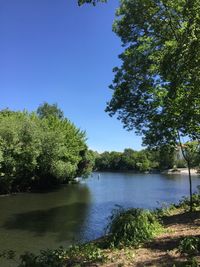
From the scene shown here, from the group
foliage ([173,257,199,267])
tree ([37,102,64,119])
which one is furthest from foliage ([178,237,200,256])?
Result: tree ([37,102,64,119])

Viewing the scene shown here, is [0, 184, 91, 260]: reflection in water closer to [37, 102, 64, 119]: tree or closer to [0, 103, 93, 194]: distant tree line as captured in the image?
[0, 103, 93, 194]: distant tree line

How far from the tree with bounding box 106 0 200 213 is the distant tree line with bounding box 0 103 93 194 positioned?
19.2m

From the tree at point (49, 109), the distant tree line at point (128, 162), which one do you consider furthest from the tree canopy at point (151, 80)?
the distant tree line at point (128, 162)

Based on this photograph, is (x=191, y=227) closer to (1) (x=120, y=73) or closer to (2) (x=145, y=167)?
(1) (x=120, y=73)

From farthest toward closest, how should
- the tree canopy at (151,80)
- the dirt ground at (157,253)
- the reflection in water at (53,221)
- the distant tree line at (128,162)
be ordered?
the distant tree line at (128,162) → the reflection in water at (53,221) → the tree canopy at (151,80) → the dirt ground at (157,253)

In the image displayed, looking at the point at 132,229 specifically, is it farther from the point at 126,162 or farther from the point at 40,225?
the point at 126,162

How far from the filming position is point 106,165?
15238cm

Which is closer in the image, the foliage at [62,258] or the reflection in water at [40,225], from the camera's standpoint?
the foliage at [62,258]

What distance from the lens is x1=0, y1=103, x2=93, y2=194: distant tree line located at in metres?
36.4

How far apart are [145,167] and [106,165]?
28.1 metres

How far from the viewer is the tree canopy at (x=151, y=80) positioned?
14391mm

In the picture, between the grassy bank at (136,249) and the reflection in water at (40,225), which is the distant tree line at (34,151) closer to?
the reflection in water at (40,225)

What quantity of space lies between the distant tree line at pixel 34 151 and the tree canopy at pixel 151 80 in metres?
19.1

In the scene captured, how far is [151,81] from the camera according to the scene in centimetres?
1709
